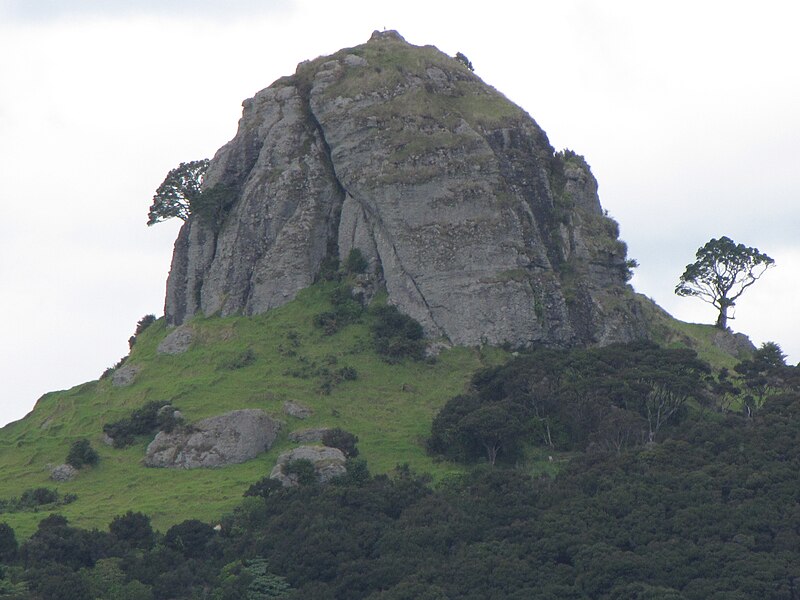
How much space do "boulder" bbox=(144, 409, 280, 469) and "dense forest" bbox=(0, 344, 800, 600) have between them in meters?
5.65

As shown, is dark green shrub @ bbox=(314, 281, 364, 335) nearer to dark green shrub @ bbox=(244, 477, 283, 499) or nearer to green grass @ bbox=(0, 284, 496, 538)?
green grass @ bbox=(0, 284, 496, 538)

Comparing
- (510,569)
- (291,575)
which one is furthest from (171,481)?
(510,569)

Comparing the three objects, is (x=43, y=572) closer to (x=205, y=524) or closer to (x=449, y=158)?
(x=205, y=524)

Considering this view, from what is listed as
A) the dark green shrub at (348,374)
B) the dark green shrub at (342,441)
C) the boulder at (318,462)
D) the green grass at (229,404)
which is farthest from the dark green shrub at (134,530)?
the dark green shrub at (348,374)

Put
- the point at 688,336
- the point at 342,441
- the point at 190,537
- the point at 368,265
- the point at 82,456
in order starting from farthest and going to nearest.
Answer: the point at 688,336
the point at 368,265
the point at 82,456
the point at 342,441
the point at 190,537

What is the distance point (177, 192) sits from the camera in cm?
12662

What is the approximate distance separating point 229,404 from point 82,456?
31.0ft

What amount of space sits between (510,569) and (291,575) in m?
11.1

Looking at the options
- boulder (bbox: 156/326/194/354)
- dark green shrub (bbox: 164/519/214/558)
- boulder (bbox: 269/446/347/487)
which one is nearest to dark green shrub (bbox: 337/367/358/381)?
boulder (bbox: 269/446/347/487)

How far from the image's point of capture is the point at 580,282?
11688 centimetres

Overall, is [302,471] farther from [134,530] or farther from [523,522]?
[523,522]

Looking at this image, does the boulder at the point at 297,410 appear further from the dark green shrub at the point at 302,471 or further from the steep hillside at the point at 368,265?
the dark green shrub at the point at 302,471

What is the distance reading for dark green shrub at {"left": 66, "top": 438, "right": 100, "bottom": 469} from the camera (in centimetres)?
10269

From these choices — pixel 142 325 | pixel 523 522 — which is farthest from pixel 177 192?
pixel 523 522
